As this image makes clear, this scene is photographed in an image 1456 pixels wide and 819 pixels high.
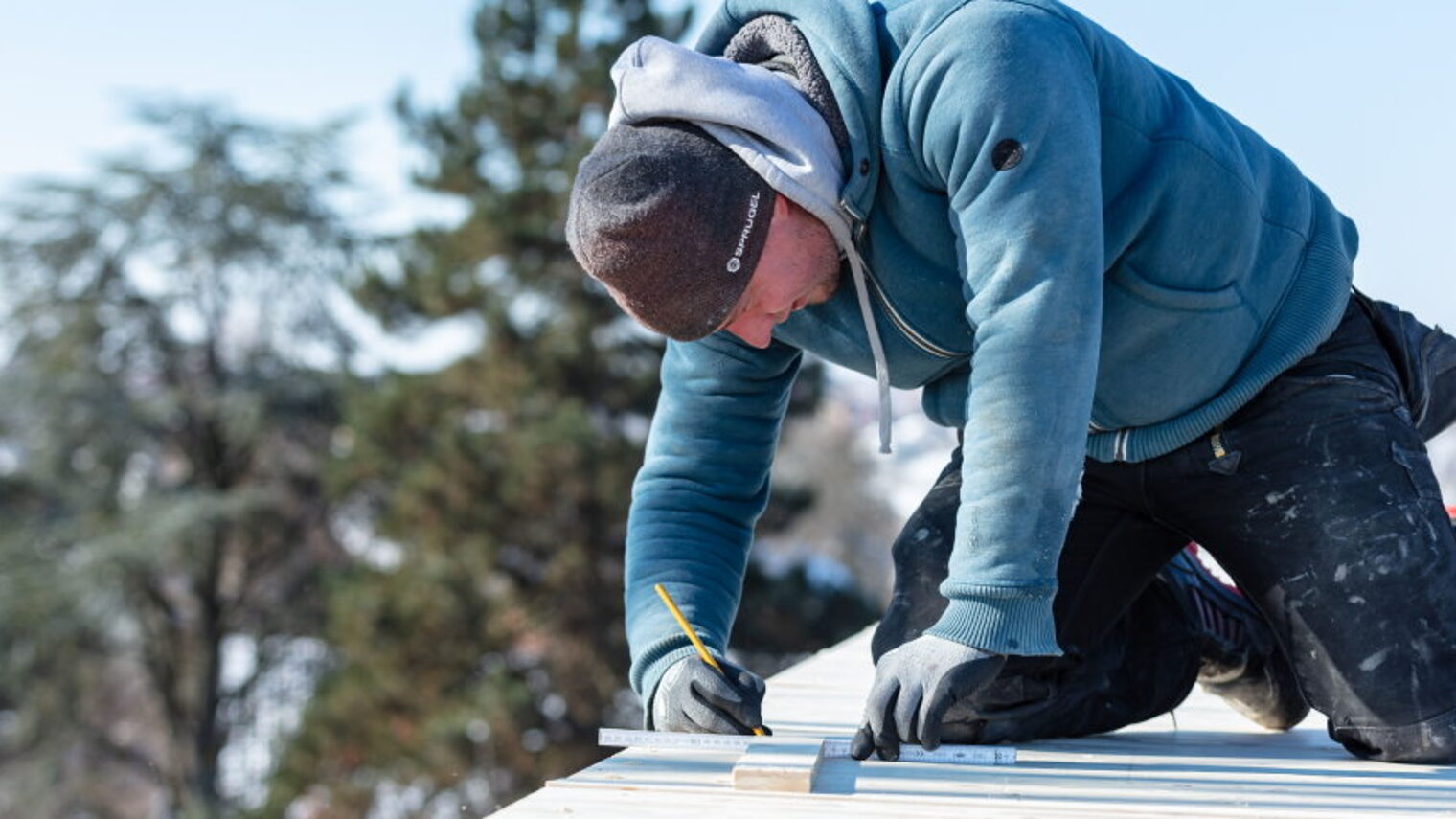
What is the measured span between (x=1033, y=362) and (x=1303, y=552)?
657 millimetres

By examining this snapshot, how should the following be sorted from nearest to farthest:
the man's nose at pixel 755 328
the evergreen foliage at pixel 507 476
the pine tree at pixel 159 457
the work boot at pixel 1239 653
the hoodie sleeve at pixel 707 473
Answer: the man's nose at pixel 755 328
the hoodie sleeve at pixel 707 473
the work boot at pixel 1239 653
the evergreen foliage at pixel 507 476
the pine tree at pixel 159 457

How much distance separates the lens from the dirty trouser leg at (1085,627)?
2.08m

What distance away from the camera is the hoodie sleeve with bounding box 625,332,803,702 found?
6.67 ft

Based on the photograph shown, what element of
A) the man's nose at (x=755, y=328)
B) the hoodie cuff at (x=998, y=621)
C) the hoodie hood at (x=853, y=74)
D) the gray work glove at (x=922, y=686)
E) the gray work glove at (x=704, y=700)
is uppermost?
the hoodie hood at (x=853, y=74)

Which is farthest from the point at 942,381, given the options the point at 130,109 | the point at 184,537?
the point at 130,109

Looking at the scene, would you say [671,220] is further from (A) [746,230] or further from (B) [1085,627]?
(B) [1085,627]

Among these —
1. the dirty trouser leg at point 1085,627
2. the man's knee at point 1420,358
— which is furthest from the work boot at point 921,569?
the man's knee at point 1420,358

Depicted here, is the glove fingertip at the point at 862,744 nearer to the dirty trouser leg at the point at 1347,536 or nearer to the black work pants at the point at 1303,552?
the black work pants at the point at 1303,552

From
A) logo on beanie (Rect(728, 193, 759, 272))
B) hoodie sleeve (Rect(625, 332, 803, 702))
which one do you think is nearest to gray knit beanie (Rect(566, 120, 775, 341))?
logo on beanie (Rect(728, 193, 759, 272))

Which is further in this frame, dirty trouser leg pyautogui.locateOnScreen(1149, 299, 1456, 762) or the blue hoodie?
dirty trouser leg pyautogui.locateOnScreen(1149, 299, 1456, 762)

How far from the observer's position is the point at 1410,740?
190 cm

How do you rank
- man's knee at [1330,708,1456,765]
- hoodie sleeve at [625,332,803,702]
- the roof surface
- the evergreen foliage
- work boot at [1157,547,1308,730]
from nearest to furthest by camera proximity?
the roof surface
man's knee at [1330,708,1456,765]
hoodie sleeve at [625,332,803,702]
work boot at [1157,547,1308,730]
the evergreen foliage

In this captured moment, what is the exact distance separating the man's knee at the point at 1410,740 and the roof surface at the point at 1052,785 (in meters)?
0.02

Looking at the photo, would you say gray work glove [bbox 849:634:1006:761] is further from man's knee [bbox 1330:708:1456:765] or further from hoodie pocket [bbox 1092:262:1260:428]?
man's knee [bbox 1330:708:1456:765]
